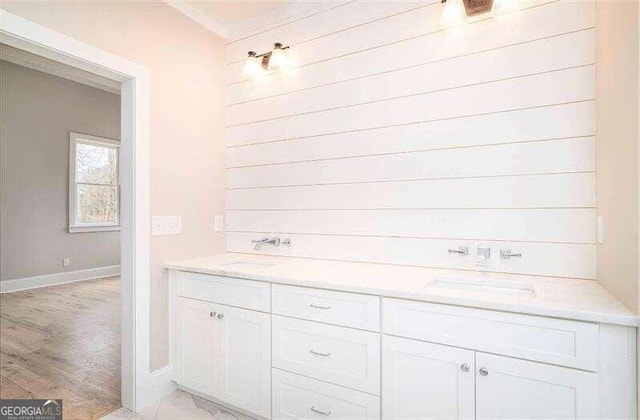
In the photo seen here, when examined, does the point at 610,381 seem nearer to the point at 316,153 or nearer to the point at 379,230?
the point at 379,230

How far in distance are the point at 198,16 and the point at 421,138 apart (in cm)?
179

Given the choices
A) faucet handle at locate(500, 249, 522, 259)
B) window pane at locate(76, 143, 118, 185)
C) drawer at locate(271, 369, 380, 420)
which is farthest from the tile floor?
window pane at locate(76, 143, 118, 185)

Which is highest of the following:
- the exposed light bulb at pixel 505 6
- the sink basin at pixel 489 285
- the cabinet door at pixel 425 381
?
the exposed light bulb at pixel 505 6

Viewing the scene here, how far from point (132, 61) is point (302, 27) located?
3.63 feet

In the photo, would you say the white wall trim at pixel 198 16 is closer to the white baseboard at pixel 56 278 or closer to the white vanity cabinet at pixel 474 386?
the white vanity cabinet at pixel 474 386

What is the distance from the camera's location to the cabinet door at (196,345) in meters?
1.98

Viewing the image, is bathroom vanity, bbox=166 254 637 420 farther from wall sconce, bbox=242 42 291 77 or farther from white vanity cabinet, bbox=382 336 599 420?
wall sconce, bbox=242 42 291 77

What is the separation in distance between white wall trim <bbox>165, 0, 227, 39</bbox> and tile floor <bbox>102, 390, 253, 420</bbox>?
2.52 metres

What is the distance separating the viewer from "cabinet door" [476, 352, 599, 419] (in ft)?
3.78

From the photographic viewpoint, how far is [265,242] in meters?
2.42

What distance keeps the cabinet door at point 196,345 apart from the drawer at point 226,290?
6 centimetres

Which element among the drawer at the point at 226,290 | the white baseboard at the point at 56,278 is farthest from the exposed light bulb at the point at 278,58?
the white baseboard at the point at 56,278

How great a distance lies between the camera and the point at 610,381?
112cm

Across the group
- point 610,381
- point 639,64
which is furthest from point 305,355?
point 639,64
